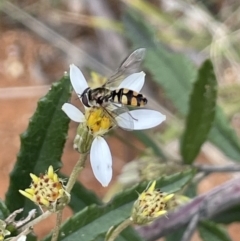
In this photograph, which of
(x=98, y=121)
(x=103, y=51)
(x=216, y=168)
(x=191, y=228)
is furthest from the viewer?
(x=103, y=51)

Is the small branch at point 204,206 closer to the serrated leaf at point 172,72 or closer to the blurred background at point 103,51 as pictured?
the serrated leaf at point 172,72

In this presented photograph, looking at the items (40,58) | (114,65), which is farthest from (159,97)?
(40,58)

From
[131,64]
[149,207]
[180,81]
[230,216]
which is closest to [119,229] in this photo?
[149,207]

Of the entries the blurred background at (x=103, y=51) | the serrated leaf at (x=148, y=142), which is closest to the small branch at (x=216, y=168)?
the serrated leaf at (x=148, y=142)

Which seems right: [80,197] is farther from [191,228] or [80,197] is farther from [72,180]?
[72,180]

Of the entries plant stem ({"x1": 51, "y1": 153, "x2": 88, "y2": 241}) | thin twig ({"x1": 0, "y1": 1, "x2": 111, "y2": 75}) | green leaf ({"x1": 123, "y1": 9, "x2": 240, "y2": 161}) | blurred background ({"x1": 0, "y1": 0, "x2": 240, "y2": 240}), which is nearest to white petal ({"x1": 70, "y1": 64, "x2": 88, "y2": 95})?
plant stem ({"x1": 51, "y1": 153, "x2": 88, "y2": 241})

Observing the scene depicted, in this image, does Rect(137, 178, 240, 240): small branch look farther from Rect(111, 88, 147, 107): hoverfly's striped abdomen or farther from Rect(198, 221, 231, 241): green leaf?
Rect(111, 88, 147, 107): hoverfly's striped abdomen
